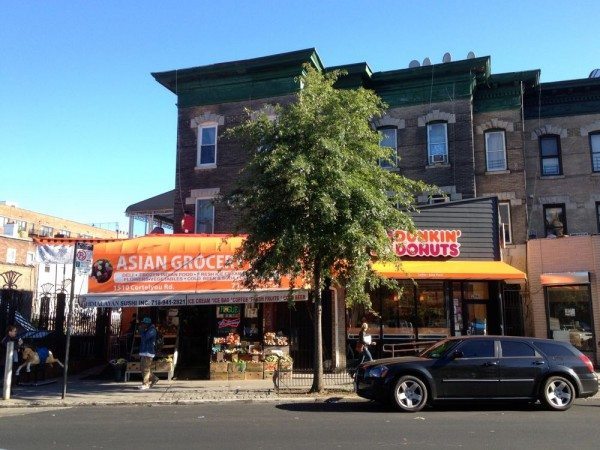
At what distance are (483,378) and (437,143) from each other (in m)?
12.4

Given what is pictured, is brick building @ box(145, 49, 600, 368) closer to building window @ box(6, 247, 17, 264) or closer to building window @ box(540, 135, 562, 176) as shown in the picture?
building window @ box(540, 135, 562, 176)

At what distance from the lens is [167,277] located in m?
15.4

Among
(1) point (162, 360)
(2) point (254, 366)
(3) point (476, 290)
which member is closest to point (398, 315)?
(3) point (476, 290)

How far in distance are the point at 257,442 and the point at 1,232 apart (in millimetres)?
50327

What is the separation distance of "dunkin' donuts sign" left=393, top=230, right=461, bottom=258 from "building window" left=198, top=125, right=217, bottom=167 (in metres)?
8.31

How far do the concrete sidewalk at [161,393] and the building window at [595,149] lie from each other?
13783 mm

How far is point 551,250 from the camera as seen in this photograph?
Answer: 18219 millimetres

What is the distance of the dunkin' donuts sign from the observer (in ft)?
56.0

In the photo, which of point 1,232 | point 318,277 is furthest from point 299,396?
point 1,232

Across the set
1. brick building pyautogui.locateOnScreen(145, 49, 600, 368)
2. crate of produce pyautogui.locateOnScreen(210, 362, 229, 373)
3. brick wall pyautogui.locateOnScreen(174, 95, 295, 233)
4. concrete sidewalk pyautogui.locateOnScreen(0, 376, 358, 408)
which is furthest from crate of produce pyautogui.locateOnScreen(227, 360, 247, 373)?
brick building pyautogui.locateOnScreen(145, 49, 600, 368)

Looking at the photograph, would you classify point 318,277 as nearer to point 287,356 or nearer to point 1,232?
point 287,356

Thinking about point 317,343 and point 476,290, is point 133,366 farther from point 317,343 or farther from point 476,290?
point 476,290

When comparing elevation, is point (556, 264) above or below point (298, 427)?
above

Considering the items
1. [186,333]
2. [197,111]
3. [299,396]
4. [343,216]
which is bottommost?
[299,396]
